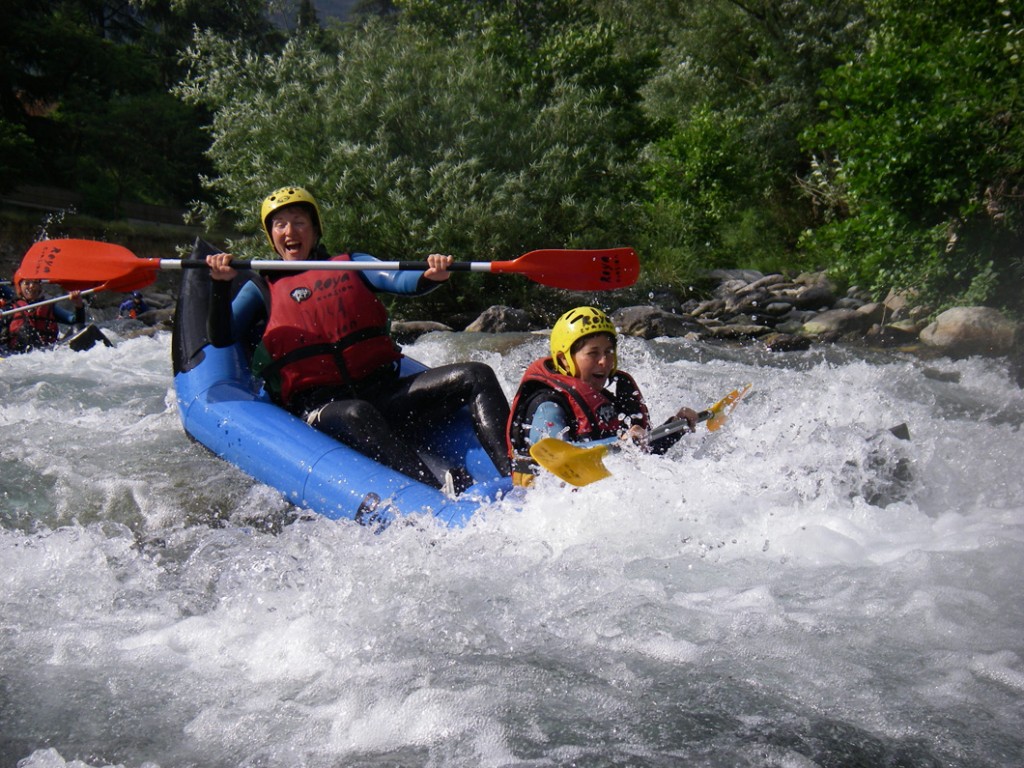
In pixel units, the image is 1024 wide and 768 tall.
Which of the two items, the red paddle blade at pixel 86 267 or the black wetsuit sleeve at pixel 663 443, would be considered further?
the red paddle blade at pixel 86 267

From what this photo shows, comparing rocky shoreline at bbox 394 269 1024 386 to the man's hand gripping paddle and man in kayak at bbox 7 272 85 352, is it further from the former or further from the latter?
the man's hand gripping paddle

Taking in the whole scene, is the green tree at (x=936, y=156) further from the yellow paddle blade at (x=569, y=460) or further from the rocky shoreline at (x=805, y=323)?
the yellow paddle blade at (x=569, y=460)

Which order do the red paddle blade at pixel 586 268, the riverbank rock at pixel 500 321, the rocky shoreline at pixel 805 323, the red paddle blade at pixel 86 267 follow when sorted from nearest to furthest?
the red paddle blade at pixel 586 268, the red paddle blade at pixel 86 267, the rocky shoreline at pixel 805 323, the riverbank rock at pixel 500 321

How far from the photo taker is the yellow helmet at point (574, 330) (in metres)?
3.65

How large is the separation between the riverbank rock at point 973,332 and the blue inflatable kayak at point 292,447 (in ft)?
20.3

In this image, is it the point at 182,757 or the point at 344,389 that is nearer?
the point at 182,757

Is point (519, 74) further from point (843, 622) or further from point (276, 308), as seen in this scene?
point (843, 622)

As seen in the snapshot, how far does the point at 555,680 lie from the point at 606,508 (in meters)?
0.93

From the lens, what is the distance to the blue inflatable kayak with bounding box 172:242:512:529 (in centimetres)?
352

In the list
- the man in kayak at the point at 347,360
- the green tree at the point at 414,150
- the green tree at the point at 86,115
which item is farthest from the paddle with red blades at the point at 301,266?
the green tree at the point at 86,115

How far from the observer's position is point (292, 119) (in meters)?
11.6

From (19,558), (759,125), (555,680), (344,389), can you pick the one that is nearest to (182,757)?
(555,680)

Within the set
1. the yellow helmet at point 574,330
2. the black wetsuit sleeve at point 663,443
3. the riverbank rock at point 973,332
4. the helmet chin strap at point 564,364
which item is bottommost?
the riverbank rock at point 973,332

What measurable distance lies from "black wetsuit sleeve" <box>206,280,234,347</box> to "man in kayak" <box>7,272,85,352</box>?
444cm
